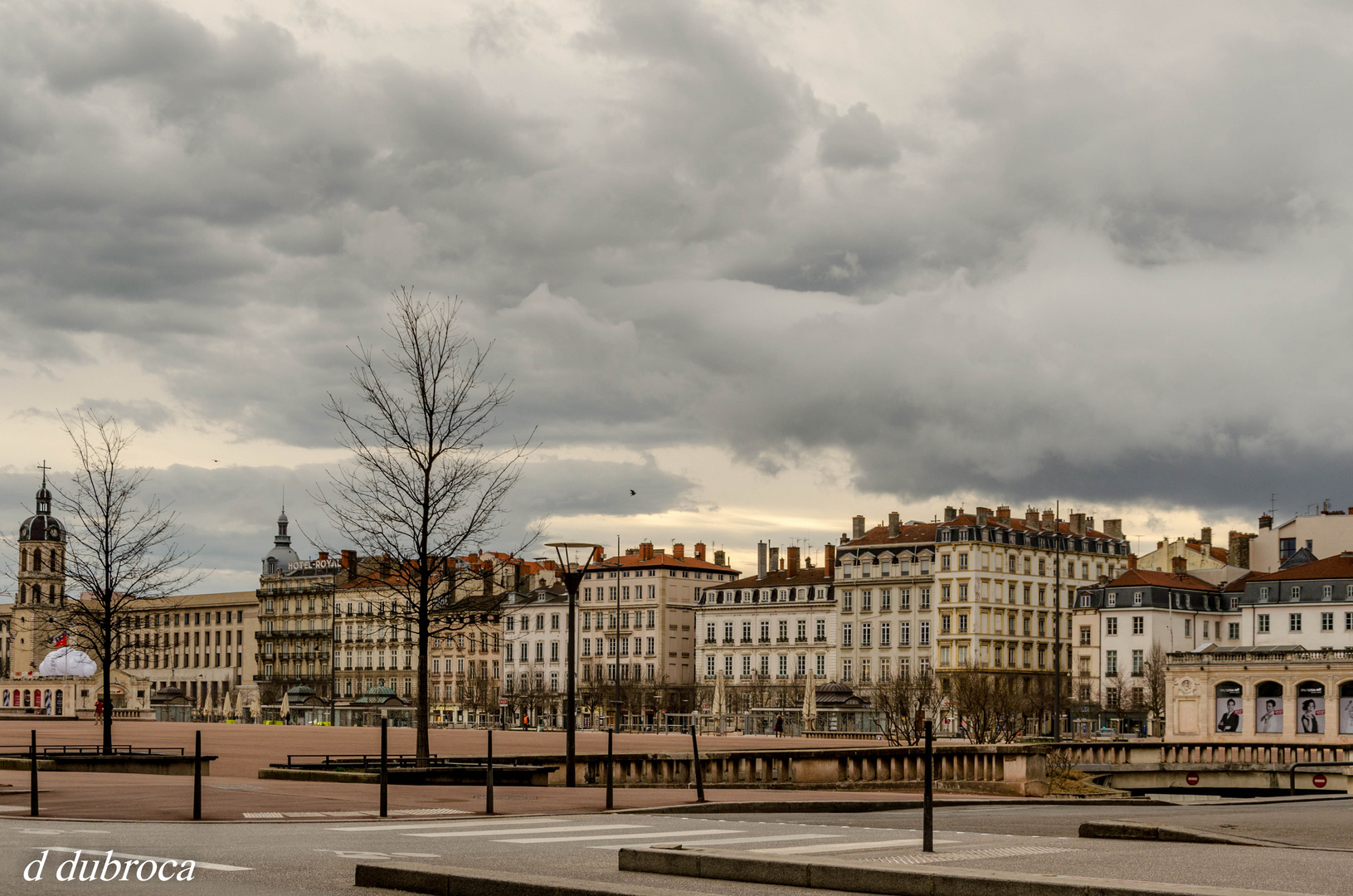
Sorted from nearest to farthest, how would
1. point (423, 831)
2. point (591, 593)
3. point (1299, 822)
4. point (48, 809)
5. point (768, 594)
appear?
point (423, 831), point (48, 809), point (1299, 822), point (768, 594), point (591, 593)

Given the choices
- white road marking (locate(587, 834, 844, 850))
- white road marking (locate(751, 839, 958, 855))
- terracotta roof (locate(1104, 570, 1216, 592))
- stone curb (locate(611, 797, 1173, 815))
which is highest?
terracotta roof (locate(1104, 570, 1216, 592))

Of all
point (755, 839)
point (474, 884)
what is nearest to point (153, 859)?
point (474, 884)

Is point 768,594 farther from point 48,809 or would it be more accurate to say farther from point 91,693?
point 48,809

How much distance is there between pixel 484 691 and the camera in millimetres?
136250

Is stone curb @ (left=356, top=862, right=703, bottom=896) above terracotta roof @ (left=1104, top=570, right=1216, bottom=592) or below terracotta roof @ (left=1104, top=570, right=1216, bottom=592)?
below

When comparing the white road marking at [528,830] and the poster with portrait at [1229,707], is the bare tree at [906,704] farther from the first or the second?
the white road marking at [528,830]

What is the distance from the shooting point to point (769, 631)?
134m

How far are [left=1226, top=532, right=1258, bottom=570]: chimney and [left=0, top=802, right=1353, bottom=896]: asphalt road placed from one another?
120287 millimetres

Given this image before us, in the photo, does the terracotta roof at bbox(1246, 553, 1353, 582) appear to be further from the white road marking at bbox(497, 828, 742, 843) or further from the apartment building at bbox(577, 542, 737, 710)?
the white road marking at bbox(497, 828, 742, 843)

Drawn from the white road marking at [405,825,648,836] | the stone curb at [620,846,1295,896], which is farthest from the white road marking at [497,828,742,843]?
the stone curb at [620,846,1295,896]

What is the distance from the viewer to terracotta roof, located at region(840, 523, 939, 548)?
13075 cm

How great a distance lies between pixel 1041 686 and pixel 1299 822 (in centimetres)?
10705

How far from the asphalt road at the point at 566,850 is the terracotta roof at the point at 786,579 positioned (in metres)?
115

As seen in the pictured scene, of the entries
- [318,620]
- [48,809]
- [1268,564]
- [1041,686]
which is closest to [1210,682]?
[1041,686]
